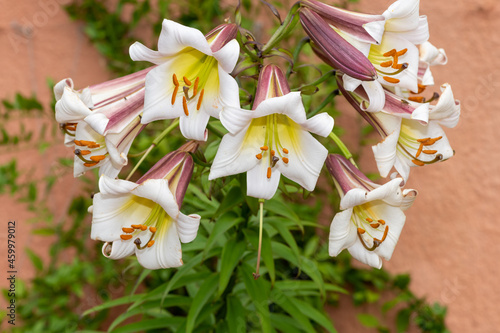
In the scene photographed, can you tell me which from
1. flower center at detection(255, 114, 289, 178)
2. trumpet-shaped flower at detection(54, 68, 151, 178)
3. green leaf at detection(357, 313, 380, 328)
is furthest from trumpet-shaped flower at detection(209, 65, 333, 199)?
green leaf at detection(357, 313, 380, 328)

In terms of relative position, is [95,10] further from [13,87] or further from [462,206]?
[462,206]

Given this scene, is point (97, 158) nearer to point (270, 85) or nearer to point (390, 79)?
point (270, 85)

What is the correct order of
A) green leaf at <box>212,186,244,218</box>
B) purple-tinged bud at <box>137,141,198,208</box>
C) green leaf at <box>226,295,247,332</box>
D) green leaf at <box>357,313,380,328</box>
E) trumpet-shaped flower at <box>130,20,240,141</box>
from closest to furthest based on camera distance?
trumpet-shaped flower at <box>130,20,240,141</box>, purple-tinged bud at <box>137,141,198,208</box>, green leaf at <box>212,186,244,218</box>, green leaf at <box>226,295,247,332</box>, green leaf at <box>357,313,380,328</box>

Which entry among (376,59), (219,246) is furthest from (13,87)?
(376,59)

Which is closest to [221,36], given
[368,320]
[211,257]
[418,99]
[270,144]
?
[270,144]

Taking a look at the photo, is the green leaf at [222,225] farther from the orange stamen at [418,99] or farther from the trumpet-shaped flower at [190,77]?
the orange stamen at [418,99]

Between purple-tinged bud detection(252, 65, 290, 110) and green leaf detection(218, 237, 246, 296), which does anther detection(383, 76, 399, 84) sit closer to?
purple-tinged bud detection(252, 65, 290, 110)

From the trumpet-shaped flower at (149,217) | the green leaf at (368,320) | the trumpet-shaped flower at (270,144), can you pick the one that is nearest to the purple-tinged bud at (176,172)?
the trumpet-shaped flower at (149,217)
